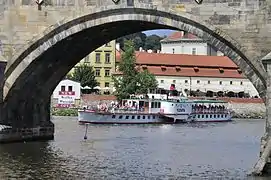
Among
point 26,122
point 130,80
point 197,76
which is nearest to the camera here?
point 26,122

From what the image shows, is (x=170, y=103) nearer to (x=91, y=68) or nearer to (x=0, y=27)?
(x=91, y=68)

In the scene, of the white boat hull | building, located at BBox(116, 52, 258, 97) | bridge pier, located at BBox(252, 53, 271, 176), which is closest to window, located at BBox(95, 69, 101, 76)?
building, located at BBox(116, 52, 258, 97)

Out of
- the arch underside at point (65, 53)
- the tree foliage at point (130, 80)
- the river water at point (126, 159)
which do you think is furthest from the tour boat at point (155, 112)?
the arch underside at point (65, 53)

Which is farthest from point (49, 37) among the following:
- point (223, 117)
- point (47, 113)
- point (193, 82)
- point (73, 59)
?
point (193, 82)

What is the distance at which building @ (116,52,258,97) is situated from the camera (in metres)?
85.9

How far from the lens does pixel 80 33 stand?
2512 centimetres

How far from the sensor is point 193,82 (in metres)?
86.3

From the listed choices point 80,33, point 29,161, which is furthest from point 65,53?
point 29,161

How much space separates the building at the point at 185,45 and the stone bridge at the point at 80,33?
264 feet

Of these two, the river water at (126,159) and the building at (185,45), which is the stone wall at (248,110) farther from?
the river water at (126,159)

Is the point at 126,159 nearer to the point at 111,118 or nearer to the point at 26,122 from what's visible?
the point at 26,122

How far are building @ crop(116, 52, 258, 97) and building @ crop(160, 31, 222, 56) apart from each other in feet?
64.7

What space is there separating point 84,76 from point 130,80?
878cm

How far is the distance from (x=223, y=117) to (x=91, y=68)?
20216 millimetres
